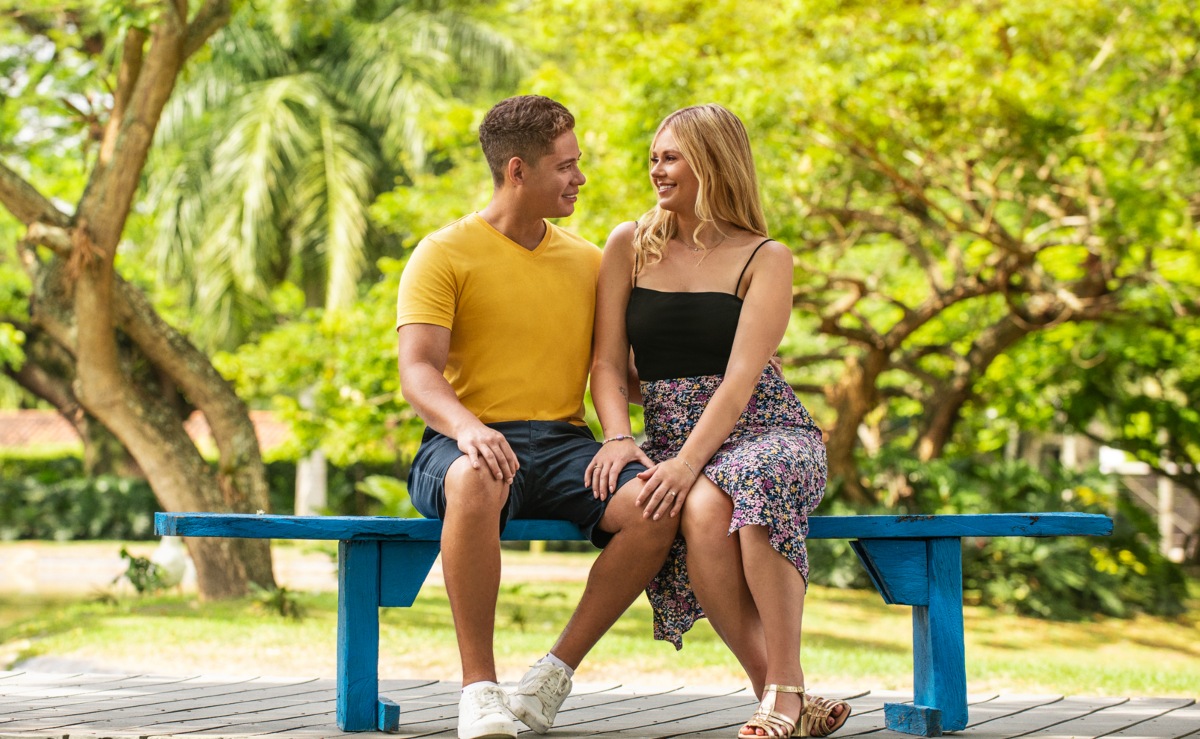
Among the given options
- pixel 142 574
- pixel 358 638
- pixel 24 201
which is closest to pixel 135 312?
pixel 24 201

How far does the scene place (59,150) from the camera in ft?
59.9

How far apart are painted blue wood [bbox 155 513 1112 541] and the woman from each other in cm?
16

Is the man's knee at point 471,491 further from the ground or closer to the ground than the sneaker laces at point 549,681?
further from the ground

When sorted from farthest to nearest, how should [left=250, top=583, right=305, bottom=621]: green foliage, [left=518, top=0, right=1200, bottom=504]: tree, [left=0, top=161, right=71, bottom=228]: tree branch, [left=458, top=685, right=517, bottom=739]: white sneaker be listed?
[left=518, top=0, right=1200, bottom=504]: tree
[left=250, top=583, right=305, bottom=621]: green foliage
[left=0, top=161, right=71, bottom=228]: tree branch
[left=458, top=685, right=517, bottom=739]: white sneaker

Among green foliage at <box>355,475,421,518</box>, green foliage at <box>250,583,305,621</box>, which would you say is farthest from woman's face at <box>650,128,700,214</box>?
green foliage at <box>355,475,421,518</box>

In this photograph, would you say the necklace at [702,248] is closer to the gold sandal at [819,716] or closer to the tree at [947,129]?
the gold sandal at [819,716]

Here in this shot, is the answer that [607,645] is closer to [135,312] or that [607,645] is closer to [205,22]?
[135,312]

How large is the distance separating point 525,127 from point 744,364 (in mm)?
901

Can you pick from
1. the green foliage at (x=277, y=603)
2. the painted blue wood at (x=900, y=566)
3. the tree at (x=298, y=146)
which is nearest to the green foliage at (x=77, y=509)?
the tree at (x=298, y=146)

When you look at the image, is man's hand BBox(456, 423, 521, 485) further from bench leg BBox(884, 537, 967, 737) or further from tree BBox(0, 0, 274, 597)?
tree BBox(0, 0, 274, 597)

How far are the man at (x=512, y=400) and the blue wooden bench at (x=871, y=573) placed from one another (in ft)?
0.47

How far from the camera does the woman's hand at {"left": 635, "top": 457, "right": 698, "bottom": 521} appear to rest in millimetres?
3164

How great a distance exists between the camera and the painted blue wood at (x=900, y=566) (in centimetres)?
346

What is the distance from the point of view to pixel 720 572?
3145 mm
